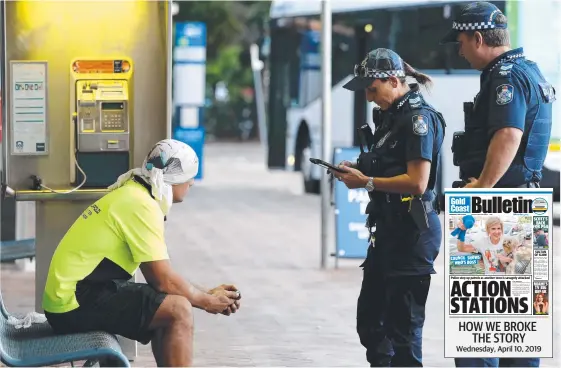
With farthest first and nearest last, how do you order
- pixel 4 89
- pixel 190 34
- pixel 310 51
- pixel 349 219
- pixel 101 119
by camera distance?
pixel 190 34 < pixel 310 51 < pixel 349 219 < pixel 101 119 < pixel 4 89

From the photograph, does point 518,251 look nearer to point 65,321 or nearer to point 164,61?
point 65,321

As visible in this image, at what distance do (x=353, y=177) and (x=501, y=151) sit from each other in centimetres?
79

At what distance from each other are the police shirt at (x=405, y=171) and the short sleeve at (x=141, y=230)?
3.74 ft

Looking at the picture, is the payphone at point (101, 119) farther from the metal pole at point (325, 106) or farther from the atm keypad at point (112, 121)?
the metal pole at point (325, 106)

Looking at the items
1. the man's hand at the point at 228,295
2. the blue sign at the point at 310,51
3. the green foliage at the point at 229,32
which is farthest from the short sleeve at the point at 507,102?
the green foliage at the point at 229,32

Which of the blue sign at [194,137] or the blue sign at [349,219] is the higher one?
the blue sign at [194,137]

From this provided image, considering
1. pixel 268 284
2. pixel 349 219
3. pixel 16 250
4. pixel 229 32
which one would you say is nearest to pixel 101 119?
pixel 16 250

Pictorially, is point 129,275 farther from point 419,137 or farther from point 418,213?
point 419,137

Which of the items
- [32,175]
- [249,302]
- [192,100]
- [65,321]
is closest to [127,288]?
[65,321]

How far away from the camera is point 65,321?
6.07m

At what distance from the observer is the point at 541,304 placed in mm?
6098

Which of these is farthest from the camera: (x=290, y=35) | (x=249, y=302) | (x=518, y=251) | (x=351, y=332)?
(x=290, y=35)

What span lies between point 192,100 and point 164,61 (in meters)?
14.8

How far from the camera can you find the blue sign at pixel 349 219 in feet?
39.6
